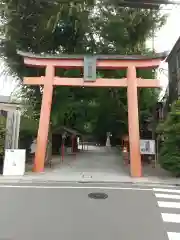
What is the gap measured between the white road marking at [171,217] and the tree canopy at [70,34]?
11.9 m

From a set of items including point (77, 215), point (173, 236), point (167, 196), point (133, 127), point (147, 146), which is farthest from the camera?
point (147, 146)

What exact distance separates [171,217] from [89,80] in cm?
901

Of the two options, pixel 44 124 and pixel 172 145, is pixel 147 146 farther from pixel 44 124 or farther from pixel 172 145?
pixel 44 124

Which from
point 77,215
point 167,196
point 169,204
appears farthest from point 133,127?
point 77,215

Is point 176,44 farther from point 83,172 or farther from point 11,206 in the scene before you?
point 11,206

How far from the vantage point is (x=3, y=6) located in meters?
17.1

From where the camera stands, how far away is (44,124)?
15008mm

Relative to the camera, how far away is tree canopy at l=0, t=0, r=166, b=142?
1761 cm

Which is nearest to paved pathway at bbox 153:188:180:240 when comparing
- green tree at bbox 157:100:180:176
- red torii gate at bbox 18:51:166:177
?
green tree at bbox 157:100:180:176

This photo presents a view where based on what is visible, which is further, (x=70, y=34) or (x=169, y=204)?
(x=70, y=34)

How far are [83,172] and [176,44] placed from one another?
497 inches

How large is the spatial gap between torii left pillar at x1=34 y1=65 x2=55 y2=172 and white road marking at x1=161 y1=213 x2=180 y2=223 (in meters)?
8.47

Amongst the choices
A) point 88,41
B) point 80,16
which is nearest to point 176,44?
point 88,41

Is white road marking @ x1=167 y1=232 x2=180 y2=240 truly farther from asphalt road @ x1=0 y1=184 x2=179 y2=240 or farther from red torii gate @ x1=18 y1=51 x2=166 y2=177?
red torii gate @ x1=18 y1=51 x2=166 y2=177
